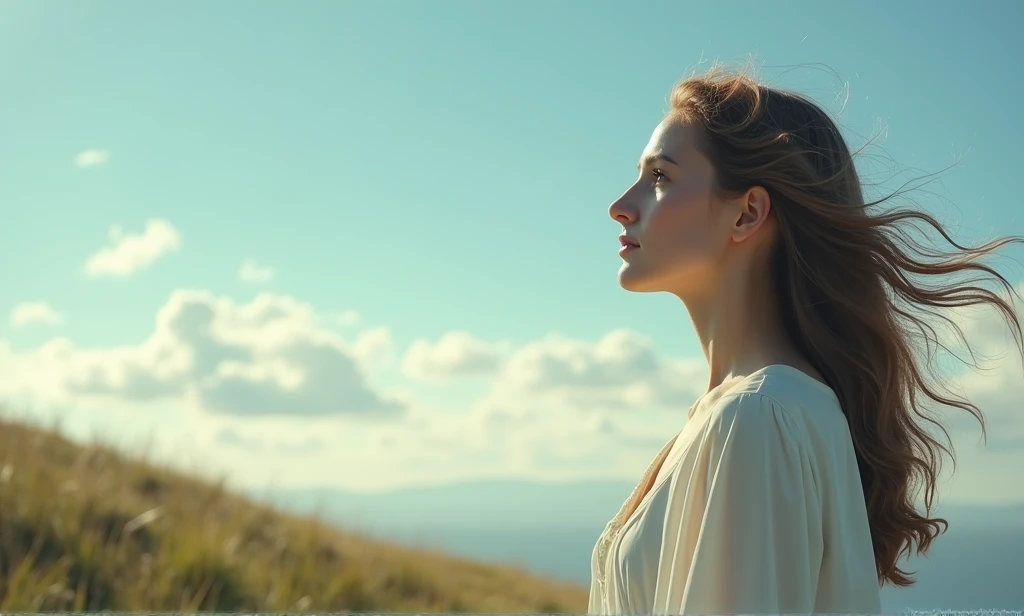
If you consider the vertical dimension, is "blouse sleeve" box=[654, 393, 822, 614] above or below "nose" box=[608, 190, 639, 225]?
below

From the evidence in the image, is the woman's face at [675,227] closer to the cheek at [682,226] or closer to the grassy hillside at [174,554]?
the cheek at [682,226]

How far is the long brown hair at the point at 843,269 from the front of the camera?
88.0 inches

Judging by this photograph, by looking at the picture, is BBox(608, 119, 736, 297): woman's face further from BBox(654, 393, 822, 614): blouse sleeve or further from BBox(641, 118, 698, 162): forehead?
BBox(654, 393, 822, 614): blouse sleeve

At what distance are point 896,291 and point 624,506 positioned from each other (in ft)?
3.07

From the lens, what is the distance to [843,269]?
7.62ft

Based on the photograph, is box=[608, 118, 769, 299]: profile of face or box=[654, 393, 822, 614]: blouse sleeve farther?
box=[608, 118, 769, 299]: profile of face

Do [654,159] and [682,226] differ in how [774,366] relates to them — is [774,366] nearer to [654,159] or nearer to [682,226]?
[682,226]

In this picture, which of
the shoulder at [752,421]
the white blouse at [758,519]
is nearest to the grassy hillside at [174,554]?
the white blouse at [758,519]

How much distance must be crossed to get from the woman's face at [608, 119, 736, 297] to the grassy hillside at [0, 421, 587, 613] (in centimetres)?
357

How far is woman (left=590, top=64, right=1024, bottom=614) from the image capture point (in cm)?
→ 175

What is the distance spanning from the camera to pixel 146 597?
16.6 feet

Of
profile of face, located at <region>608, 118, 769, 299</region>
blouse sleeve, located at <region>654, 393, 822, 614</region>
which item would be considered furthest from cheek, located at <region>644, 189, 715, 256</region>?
blouse sleeve, located at <region>654, 393, 822, 614</region>

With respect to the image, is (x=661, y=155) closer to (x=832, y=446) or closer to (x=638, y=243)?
(x=638, y=243)

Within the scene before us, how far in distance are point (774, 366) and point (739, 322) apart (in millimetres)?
240
